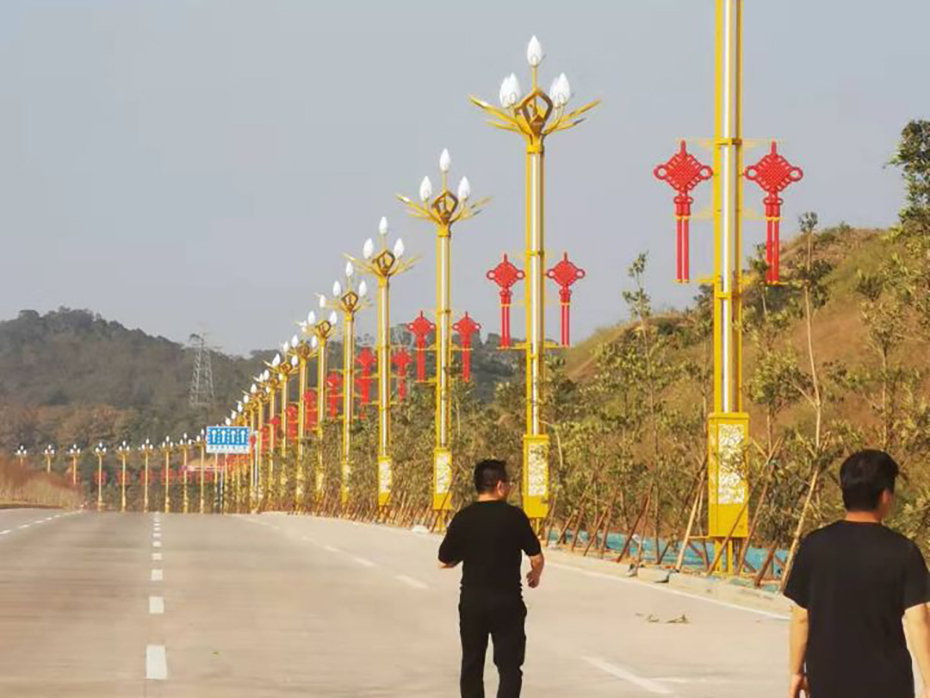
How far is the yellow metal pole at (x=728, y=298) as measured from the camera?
28.0 m

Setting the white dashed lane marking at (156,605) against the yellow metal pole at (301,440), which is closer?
the white dashed lane marking at (156,605)

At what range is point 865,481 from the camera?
753cm

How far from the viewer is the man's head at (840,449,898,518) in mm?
7535

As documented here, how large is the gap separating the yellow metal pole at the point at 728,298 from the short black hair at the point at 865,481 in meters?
20.3

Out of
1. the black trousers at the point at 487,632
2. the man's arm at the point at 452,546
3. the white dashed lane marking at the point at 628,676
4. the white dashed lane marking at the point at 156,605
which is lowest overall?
the white dashed lane marking at the point at 628,676

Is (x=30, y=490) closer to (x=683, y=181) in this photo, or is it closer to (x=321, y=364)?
(x=321, y=364)

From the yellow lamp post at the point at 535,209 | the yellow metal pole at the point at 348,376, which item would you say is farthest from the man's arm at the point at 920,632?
the yellow metal pole at the point at 348,376

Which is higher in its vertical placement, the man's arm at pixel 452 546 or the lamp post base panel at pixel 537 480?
the lamp post base panel at pixel 537 480

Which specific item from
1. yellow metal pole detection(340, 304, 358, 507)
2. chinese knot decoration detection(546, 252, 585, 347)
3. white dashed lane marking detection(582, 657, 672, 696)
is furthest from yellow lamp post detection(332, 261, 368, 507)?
white dashed lane marking detection(582, 657, 672, 696)

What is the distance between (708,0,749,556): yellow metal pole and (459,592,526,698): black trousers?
16.6 metres

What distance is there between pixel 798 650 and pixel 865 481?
0.64 metres

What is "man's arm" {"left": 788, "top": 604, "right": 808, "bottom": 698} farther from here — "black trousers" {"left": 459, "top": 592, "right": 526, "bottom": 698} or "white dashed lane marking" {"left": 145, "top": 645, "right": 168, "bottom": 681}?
"white dashed lane marking" {"left": 145, "top": 645, "right": 168, "bottom": 681}

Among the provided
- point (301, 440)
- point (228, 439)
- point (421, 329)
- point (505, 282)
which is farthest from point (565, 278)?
point (228, 439)

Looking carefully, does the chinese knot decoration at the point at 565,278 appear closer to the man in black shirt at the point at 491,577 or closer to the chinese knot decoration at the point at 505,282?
the chinese knot decoration at the point at 505,282
